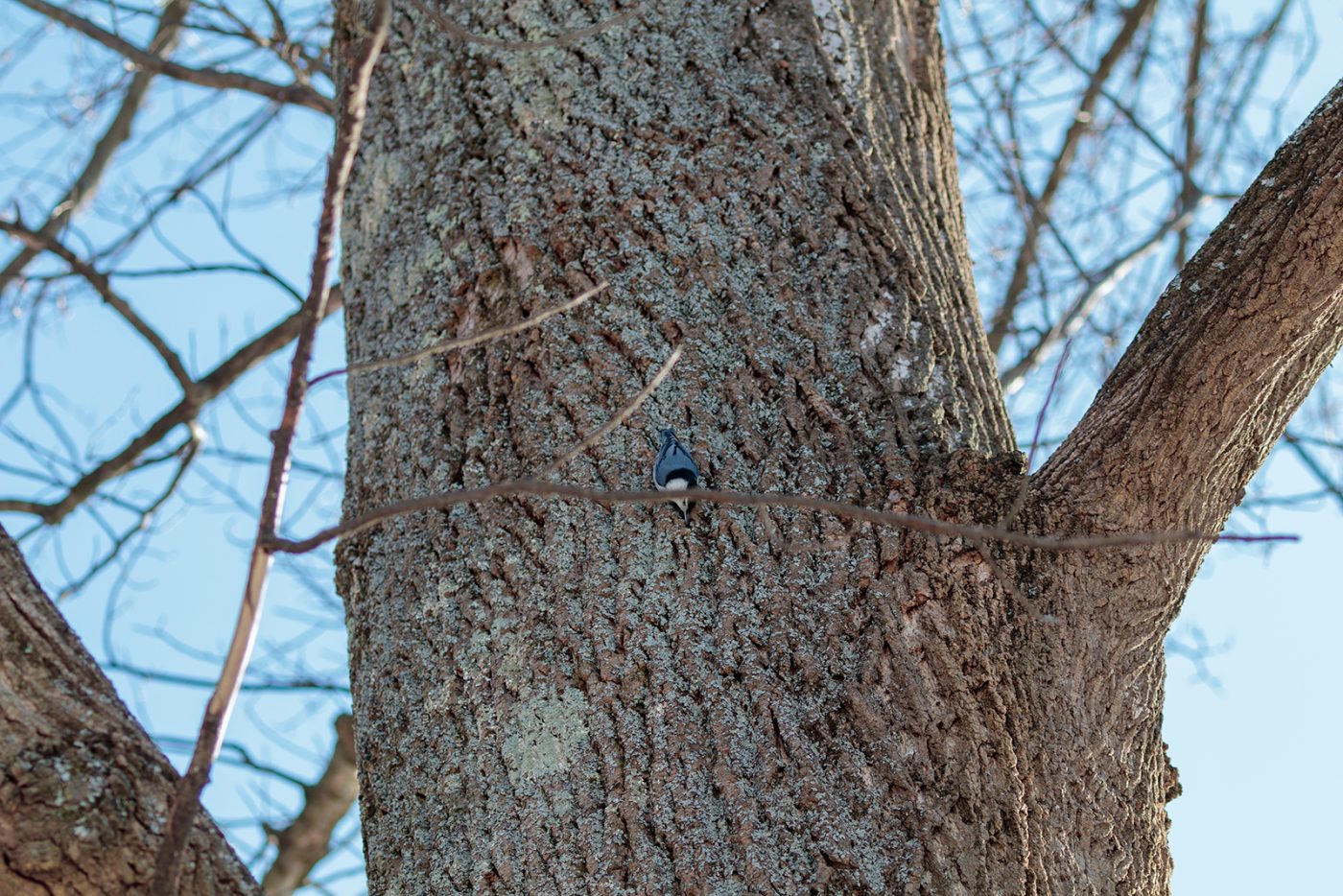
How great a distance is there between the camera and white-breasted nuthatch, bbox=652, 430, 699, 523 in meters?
1.25

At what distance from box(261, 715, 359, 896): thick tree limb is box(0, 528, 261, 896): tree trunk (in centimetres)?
193

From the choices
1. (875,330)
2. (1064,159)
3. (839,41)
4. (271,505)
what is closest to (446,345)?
(271,505)

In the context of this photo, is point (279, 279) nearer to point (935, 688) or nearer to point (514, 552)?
point (514, 552)

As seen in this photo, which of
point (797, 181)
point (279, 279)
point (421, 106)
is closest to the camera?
point (797, 181)

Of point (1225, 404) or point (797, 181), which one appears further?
point (797, 181)

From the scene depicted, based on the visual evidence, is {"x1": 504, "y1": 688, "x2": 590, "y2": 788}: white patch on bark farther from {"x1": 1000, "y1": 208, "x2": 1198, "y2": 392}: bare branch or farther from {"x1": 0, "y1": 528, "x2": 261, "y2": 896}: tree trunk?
{"x1": 1000, "y1": 208, "x2": 1198, "y2": 392}: bare branch

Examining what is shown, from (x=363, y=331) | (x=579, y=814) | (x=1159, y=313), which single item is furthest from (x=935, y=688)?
(x=363, y=331)

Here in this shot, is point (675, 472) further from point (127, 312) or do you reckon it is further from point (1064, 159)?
point (1064, 159)

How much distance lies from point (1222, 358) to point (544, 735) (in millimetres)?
Answer: 777

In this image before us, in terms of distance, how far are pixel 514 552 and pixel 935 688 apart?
0.46 meters

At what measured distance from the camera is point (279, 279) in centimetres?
228

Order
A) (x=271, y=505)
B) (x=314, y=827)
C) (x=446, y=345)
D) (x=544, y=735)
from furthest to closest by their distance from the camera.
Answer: (x=314, y=827), (x=544, y=735), (x=446, y=345), (x=271, y=505)

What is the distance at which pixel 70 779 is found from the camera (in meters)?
0.99

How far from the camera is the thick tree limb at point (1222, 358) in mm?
1233
